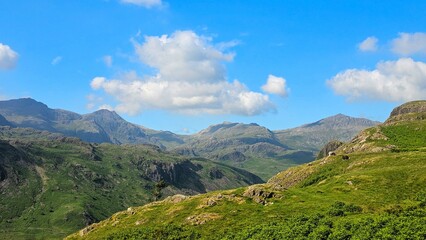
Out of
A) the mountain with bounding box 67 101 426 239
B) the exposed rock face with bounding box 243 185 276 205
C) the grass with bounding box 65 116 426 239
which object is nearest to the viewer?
the grass with bounding box 65 116 426 239

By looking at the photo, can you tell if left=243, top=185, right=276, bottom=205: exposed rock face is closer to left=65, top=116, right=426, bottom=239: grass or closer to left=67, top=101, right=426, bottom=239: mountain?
left=67, top=101, right=426, bottom=239: mountain

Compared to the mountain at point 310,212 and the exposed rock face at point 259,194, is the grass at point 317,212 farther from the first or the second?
the exposed rock face at point 259,194

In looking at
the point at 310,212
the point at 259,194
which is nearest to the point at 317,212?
the point at 310,212

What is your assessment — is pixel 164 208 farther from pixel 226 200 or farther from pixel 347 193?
pixel 347 193

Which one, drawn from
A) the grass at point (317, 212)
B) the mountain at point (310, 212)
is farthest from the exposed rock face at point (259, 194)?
the grass at point (317, 212)

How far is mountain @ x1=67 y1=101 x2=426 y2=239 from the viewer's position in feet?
224

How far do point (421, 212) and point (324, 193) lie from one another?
52.9 metres

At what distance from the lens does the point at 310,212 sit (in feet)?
326

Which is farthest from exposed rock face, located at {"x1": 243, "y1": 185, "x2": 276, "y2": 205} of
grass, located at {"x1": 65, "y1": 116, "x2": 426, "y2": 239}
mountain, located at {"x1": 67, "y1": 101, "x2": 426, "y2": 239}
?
grass, located at {"x1": 65, "y1": 116, "x2": 426, "y2": 239}

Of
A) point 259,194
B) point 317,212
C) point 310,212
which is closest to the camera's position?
point 317,212

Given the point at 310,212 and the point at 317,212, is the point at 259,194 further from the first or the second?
the point at 317,212

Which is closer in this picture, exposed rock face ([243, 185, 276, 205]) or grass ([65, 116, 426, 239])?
grass ([65, 116, 426, 239])

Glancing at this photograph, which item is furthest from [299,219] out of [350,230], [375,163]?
[375,163]

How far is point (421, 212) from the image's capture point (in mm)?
73938
